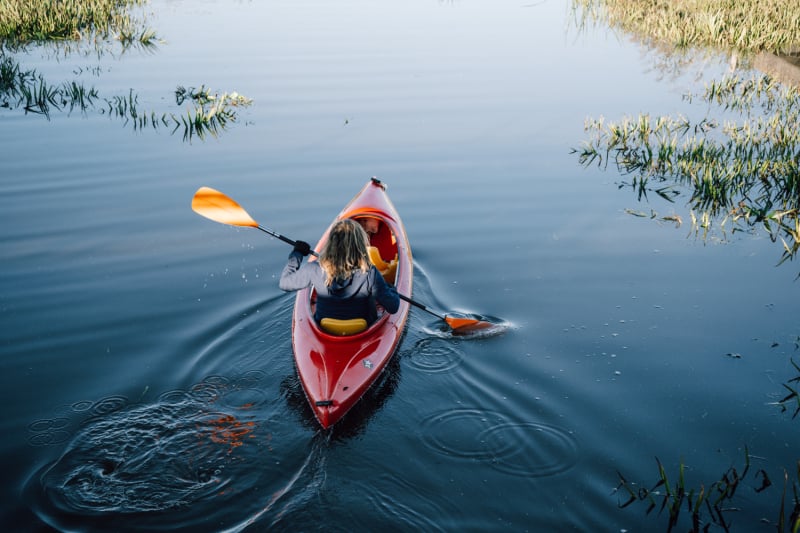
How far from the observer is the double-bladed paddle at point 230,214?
21.9 ft

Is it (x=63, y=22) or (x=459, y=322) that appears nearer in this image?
(x=459, y=322)

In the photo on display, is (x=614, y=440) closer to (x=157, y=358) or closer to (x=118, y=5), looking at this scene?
(x=157, y=358)

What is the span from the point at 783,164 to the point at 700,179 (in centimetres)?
97

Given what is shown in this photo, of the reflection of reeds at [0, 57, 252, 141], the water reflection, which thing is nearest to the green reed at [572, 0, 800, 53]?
the reflection of reeds at [0, 57, 252, 141]

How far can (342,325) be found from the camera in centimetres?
591

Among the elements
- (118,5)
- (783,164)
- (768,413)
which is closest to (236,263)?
(768,413)

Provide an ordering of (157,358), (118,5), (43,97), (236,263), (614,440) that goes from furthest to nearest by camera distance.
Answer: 1. (118,5)
2. (43,97)
3. (236,263)
4. (157,358)
5. (614,440)

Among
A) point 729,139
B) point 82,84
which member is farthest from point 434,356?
point 82,84

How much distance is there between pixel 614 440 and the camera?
5234 mm

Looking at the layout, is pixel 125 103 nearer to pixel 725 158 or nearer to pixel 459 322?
pixel 459 322

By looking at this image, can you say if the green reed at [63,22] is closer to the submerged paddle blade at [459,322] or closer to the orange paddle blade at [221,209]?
the orange paddle blade at [221,209]

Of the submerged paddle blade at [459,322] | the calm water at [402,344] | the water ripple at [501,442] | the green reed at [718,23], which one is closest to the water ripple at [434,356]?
the calm water at [402,344]

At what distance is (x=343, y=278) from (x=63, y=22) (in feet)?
49.7

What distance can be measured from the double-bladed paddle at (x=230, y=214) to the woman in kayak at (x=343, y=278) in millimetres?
746
